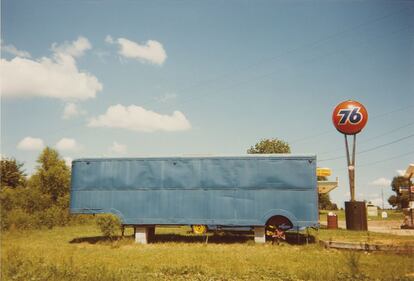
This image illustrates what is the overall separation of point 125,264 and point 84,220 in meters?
17.9

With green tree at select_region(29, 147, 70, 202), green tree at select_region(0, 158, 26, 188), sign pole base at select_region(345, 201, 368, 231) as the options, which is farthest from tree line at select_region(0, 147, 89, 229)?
sign pole base at select_region(345, 201, 368, 231)

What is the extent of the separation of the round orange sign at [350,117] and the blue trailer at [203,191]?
7.39 metres

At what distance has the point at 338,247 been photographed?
1213cm

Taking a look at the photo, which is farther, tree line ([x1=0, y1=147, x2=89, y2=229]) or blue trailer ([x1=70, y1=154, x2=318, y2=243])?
tree line ([x1=0, y1=147, x2=89, y2=229])

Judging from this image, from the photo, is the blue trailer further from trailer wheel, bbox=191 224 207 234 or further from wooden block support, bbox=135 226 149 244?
trailer wheel, bbox=191 224 207 234

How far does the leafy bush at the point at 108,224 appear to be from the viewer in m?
13.9

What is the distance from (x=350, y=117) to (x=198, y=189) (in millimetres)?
11419

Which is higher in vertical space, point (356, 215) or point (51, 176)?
point (51, 176)

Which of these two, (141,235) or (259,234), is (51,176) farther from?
(259,234)

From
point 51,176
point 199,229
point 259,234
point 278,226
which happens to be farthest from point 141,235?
point 51,176

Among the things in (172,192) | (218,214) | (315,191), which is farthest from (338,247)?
(172,192)

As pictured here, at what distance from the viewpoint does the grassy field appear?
796cm

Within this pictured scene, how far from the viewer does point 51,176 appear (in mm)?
25016

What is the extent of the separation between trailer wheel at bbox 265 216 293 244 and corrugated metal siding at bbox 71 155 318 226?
0.62 m
